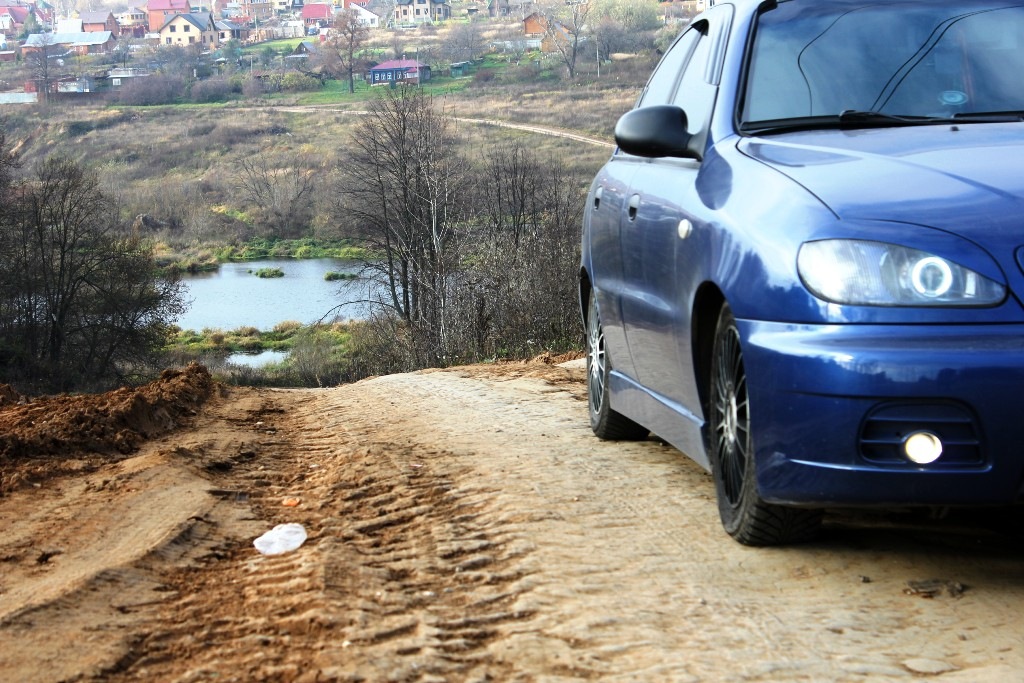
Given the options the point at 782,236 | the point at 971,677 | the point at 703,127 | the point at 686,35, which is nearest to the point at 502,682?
the point at 971,677

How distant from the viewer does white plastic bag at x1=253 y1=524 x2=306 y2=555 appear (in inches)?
173

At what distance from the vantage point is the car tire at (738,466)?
3967 millimetres

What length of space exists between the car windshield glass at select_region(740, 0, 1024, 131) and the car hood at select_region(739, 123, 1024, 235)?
0.65ft

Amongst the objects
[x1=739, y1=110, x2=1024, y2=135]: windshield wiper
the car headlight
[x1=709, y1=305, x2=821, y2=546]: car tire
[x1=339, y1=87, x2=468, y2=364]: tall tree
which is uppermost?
[x1=739, y1=110, x2=1024, y2=135]: windshield wiper

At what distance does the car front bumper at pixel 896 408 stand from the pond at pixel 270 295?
1681 inches

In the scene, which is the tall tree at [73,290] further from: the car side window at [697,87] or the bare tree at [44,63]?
the bare tree at [44,63]

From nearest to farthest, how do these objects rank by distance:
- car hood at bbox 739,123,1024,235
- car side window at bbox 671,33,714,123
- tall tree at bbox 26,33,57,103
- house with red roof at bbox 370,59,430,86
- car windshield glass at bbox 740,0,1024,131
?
car hood at bbox 739,123,1024,235 → car windshield glass at bbox 740,0,1024,131 → car side window at bbox 671,33,714,123 → house with red roof at bbox 370,59,430,86 → tall tree at bbox 26,33,57,103

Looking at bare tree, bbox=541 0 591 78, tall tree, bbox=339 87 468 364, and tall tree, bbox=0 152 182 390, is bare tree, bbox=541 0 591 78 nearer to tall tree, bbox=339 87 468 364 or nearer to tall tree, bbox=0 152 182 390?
tall tree, bbox=339 87 468 364

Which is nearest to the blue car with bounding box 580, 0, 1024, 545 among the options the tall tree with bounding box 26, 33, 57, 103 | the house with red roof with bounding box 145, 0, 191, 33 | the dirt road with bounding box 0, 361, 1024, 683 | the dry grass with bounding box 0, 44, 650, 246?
the dirt road with bounding box 0, 361, 1024, 683

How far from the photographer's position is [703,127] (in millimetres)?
4738

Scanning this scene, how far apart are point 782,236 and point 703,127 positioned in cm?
117

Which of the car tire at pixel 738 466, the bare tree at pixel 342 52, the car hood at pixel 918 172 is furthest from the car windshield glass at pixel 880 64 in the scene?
the bare tree at pixel 342 52

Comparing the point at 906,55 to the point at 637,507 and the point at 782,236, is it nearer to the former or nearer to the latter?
the point at 782,236

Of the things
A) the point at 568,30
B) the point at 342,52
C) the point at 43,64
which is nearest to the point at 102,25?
the point at 43,64
